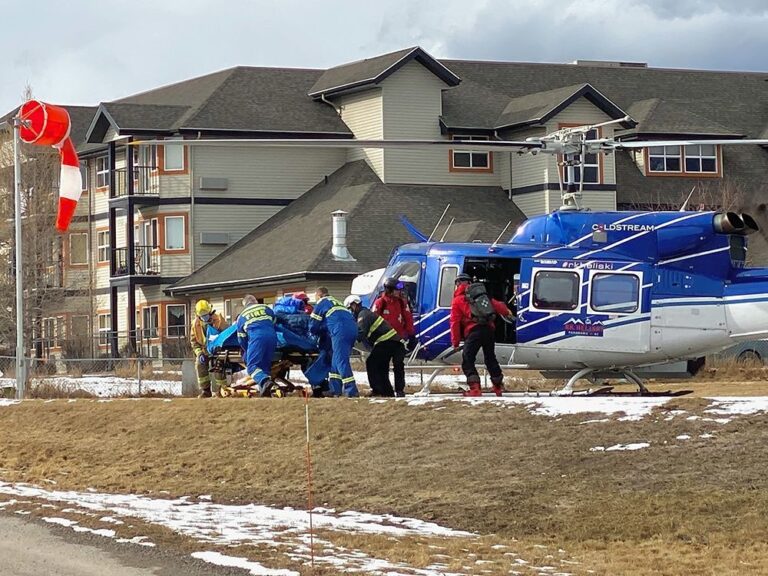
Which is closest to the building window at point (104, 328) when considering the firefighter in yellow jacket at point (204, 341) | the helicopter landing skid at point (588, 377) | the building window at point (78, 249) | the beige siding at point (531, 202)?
the building window at point (78, 249)

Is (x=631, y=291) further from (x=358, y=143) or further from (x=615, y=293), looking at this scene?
(x=358, y=143)

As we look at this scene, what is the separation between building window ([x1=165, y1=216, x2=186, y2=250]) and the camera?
55.9 meters

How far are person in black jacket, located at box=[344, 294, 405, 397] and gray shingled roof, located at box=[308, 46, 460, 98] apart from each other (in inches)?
1301

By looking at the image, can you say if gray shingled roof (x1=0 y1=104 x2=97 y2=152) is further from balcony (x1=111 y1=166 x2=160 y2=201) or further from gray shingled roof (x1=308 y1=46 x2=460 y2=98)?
gray shingled roof (x1=308 y1=46 x2=460 y2=98)

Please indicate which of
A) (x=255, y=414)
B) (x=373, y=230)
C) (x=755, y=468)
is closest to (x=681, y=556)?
(x=755, y=468)

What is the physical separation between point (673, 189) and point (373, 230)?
12.2 meters

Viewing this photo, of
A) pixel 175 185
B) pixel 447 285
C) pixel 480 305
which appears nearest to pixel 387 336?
pixel 447 285

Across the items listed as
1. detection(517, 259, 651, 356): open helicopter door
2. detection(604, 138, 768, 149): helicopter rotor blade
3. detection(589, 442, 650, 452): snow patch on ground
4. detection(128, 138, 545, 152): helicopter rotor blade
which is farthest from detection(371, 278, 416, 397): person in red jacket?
detection(589, 442, 650, 452): snow patch on ground

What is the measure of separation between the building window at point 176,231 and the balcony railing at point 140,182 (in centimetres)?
113

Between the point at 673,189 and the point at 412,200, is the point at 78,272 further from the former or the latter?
the point at 673,189

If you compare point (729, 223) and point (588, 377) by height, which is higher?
point (729, 223)

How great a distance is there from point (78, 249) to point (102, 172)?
414cm

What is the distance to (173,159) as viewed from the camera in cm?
5584

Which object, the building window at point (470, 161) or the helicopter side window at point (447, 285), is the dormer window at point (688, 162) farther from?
the helicopter side window at point (447, 285)
